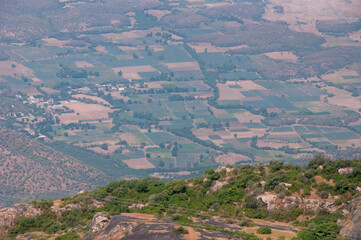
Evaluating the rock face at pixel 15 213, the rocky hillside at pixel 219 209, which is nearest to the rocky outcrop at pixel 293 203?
the rocky hillside at pixel 219 209

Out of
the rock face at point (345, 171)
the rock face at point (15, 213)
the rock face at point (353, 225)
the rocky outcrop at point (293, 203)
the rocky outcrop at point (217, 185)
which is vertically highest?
the rock face at point (353, 225)

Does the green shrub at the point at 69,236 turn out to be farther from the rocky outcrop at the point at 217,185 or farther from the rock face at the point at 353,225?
the rock face at the point at 353,225

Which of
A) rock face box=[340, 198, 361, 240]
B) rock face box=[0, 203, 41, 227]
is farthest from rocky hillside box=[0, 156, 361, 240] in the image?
rock face box=[0, 203, 41, 227]

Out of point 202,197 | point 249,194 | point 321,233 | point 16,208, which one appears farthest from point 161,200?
point 321,233

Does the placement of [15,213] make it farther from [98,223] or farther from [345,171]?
[345,171]

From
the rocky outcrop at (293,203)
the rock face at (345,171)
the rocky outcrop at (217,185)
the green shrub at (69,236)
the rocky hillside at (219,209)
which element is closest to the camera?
the rocky hillside at (219,209)

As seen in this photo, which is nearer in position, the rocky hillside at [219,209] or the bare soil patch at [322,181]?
the rocky hillside at [219,209]

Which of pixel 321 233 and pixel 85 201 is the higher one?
pixel 321 233

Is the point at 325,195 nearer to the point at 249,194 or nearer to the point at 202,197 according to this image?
the point at 249,194
